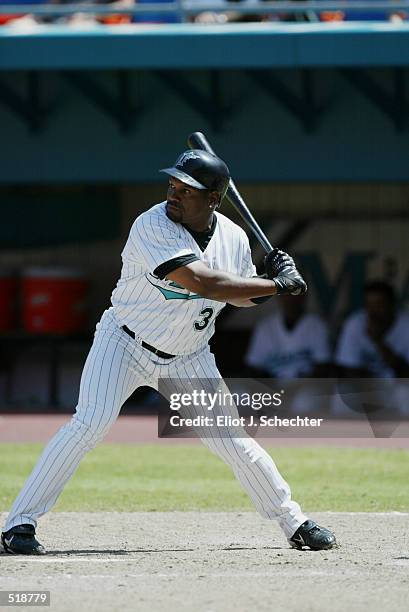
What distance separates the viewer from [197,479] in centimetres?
731

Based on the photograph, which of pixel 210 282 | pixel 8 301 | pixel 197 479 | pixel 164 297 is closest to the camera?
pixel 210 282

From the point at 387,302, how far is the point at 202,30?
Answer: 273 centimetres

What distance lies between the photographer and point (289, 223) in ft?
40.9

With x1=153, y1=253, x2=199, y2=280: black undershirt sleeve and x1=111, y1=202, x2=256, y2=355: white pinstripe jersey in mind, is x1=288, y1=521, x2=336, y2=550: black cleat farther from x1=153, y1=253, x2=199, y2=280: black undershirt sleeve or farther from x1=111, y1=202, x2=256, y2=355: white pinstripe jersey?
x1=153, y1=253, x2=199, y2=280: black undershirt sleeve

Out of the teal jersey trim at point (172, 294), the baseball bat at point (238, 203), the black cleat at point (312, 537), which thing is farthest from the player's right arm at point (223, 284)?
the black cleat at point (312, 537)

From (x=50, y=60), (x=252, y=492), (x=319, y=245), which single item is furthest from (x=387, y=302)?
(x=252, y=492)

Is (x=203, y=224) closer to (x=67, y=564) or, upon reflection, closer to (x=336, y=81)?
(x=67, y=564)

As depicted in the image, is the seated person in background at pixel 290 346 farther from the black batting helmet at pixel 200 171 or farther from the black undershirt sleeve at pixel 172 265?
the black undershirt sleeve at pixel 172 265

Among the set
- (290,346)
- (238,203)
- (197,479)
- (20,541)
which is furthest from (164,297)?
(290,346)

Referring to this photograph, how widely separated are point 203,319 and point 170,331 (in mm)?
151

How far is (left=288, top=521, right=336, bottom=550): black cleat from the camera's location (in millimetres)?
4836

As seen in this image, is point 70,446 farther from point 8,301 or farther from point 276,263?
point 8,301

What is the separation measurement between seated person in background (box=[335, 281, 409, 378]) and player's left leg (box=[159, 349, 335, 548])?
507cm

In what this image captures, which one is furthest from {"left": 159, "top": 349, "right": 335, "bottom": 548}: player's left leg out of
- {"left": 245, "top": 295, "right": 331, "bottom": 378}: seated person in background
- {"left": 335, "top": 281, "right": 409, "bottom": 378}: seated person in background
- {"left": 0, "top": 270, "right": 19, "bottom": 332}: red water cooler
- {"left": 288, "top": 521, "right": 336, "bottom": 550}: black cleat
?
{"left": 0, "top": 270, "right": 19, "bottom": 332}: red water cooler
